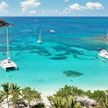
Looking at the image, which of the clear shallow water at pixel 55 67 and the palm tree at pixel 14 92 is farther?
the clear shallow water at pixel 55 67

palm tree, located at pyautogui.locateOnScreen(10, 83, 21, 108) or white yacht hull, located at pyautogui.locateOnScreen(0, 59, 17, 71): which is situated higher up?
palm tree, located at pyautogui.locateOnScreen(10, 83, 21, 108)

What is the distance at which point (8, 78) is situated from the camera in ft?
Answer: 201

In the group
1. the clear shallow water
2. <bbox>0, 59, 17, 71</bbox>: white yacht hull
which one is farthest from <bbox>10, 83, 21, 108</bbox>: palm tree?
<bbox>0, 59, 17, 71</bbox>: white yacht hull

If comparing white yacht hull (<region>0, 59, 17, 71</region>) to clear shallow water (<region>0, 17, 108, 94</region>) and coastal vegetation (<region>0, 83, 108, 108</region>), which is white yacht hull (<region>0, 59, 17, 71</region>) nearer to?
clear shallow water (<region>0, 17, 108, 94</region>)

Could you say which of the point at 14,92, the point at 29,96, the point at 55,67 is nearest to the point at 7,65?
the point at 55,67

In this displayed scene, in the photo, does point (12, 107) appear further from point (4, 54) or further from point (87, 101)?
point (4, 54)

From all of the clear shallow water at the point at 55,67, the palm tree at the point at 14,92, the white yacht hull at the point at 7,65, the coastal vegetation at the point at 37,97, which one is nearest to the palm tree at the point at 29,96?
the coastal vegetation at the point at 37,97

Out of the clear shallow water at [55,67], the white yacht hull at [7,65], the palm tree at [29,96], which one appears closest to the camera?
the palm tree at [29,96]

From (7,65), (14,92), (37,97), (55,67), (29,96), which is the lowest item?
(55,67)

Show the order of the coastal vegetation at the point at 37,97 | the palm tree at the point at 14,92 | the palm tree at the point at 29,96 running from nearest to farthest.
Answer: the palm tree at the point at 14,92
the coastal vegetation at the point at 37,97
the palm tree at the point at 29,96

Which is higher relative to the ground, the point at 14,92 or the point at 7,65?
the point at 14,92

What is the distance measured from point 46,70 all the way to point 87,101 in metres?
29.8

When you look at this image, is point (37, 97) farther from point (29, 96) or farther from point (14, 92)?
point (14, 92)

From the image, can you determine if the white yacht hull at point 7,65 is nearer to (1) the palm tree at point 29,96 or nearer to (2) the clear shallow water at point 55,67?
(2) the clear shallow water at point 55,67
